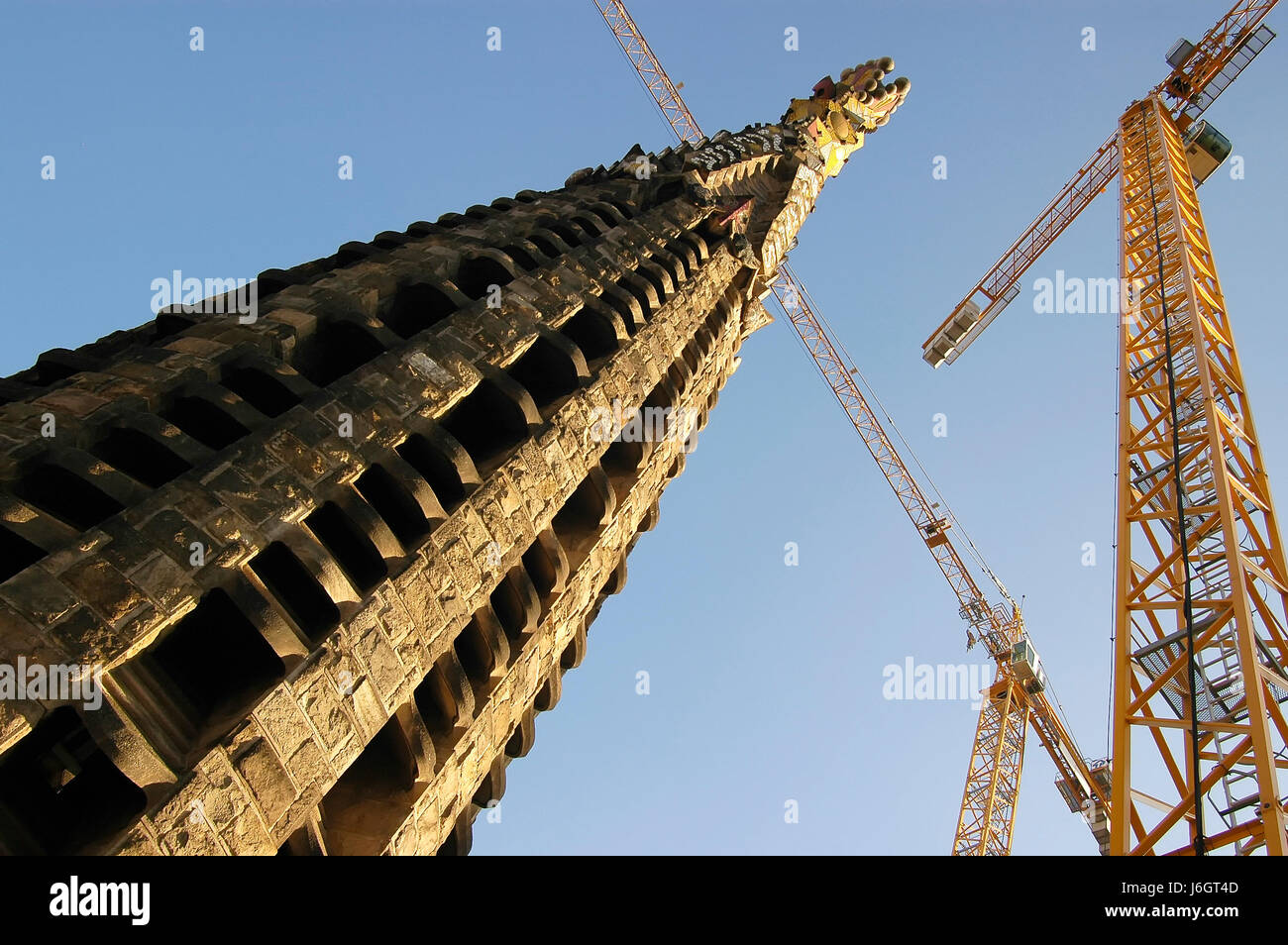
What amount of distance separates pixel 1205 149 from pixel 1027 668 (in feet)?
129

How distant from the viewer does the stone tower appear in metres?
14.0

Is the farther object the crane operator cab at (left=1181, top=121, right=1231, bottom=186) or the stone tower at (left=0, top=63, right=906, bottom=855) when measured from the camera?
the crane operator cab at (left=1181, top=121, right=1231, bottom=186)

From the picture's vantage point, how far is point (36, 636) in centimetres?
1305

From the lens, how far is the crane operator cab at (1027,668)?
80.3 meters

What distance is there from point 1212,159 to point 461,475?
43817 millimetres

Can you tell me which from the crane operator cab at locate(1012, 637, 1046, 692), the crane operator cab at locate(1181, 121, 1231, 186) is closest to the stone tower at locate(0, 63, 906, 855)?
the crane operator cab at locate(1181, 121, 1231, 186)

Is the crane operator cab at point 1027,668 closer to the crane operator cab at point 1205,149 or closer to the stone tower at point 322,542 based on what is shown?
the crane operator cab at point 1205,149

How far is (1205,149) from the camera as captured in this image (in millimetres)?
52250

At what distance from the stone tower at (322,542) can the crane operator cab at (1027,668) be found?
5443 cm

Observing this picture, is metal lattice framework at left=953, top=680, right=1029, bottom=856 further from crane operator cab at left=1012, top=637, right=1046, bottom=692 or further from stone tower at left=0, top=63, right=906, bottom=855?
stone tower at left=0, top=63, right=906, bottom=855

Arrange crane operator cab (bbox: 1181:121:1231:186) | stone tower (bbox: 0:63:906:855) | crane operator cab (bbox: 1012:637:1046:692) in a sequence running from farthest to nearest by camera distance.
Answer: crane operator cab (bbox: 1012:637:1046:692), crane operator cab (bbox: 1181:121:1231:186), stone tower (bbox: 0:63:906:855)

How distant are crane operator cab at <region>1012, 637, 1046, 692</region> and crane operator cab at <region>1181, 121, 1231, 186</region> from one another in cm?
3776

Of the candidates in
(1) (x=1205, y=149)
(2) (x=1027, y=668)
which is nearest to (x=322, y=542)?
(1) (x=1205, y=149)

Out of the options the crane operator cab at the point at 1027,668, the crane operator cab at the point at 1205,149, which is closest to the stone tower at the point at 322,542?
the crane operator cab at the point at 1205,149
